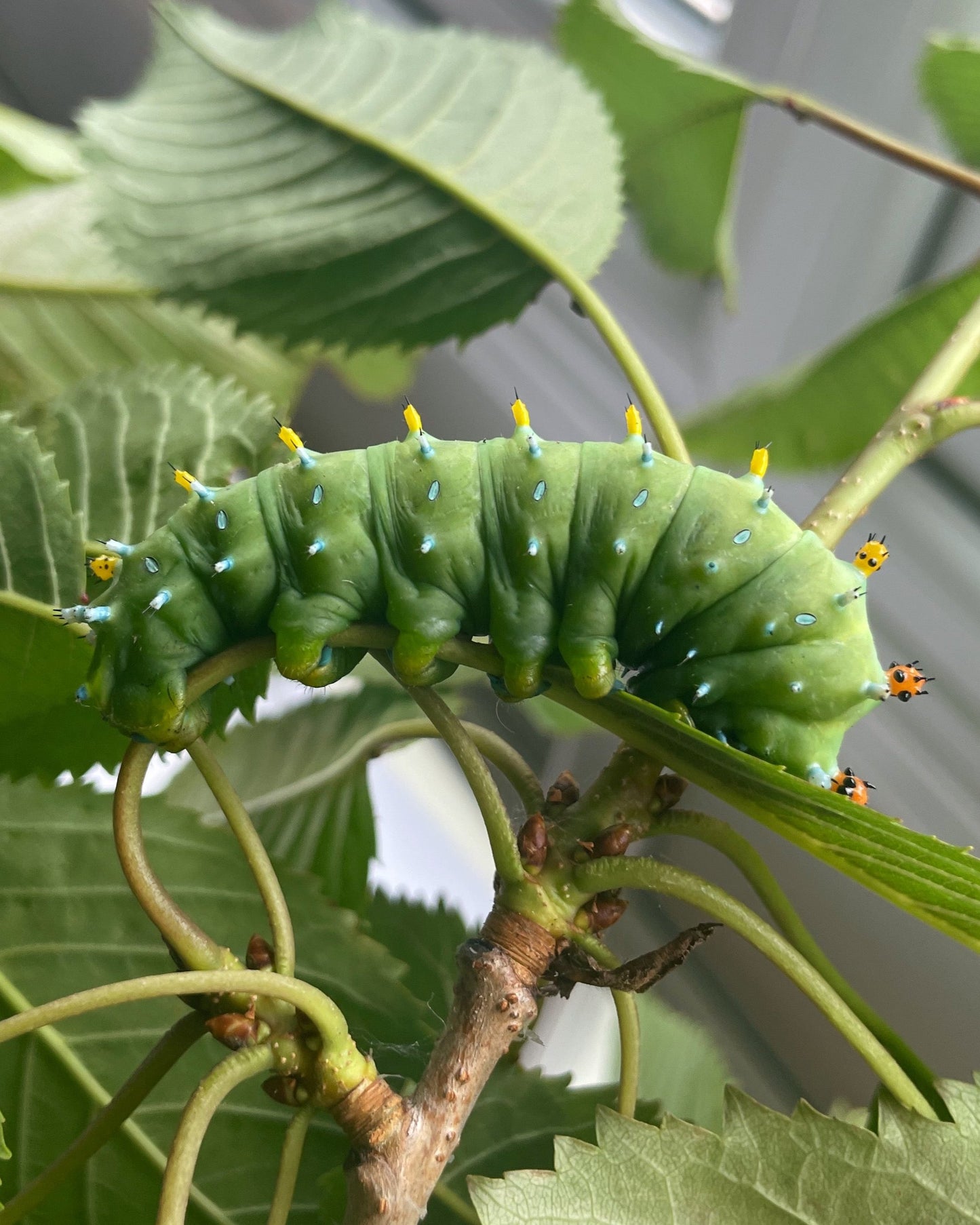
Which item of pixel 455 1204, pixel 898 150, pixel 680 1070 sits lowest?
pixel 680 1070

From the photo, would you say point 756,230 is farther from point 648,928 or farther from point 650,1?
point 648,928

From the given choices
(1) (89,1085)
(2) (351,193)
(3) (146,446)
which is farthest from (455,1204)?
(2) (351,193)

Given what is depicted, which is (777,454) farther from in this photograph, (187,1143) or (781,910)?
(187,1143)

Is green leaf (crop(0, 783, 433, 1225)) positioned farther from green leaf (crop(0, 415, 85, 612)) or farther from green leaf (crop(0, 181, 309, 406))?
green leaf (crop(0, 181, 309, 406))

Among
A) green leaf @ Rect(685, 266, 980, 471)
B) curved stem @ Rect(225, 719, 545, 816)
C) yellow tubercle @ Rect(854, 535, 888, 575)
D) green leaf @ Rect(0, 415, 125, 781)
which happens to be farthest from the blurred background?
green leaf @ Rect(0, 415, 125, 781)

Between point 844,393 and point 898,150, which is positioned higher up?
point 898,150
